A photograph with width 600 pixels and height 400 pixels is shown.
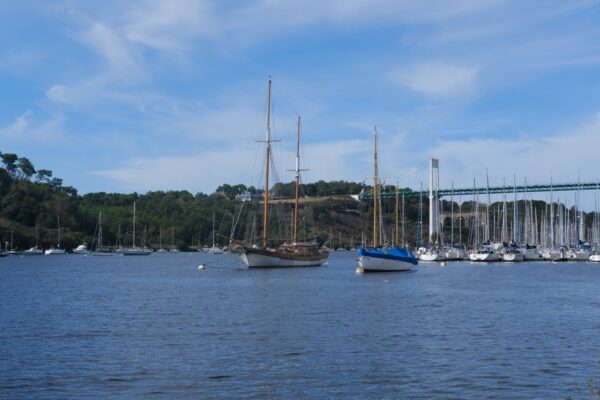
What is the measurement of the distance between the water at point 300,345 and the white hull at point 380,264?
2320cm

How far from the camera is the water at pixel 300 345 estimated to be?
19516 millimetres

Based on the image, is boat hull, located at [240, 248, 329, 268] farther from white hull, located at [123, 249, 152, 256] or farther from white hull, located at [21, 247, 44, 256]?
white hull, located at [123, 249, 152, 256]

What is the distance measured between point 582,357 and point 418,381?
6.88 metres

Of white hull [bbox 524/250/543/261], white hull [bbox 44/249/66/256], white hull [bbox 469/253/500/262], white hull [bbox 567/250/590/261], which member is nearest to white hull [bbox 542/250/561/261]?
white hull [bbox 524/250/543/261]

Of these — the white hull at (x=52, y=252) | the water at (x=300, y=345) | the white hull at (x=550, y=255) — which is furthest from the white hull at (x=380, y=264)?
the white hull at (x=52, y=252)

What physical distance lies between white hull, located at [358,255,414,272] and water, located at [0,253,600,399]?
2320 cm

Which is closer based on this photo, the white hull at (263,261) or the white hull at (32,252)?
the white hull at (263,261)

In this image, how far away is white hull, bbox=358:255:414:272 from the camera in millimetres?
70875

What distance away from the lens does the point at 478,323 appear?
31.9 m

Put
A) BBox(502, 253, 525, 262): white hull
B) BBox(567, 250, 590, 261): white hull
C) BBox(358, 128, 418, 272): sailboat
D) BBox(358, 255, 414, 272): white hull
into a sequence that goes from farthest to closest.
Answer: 1. BBox(567, 250, 590, 261): white hull
2. BBox(502, 253, 525, 262): white hull
3. BBox(358, 255, 414, 272): white hull
4. BBox(358, 128, 418, 272): sailboat

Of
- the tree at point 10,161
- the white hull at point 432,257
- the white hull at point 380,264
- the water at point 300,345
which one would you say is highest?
the tree at point 10,161

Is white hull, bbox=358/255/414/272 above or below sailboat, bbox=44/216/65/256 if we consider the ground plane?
below

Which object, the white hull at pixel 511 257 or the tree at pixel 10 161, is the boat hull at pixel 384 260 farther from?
the tree at pixel 10 161

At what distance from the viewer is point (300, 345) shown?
25.7 meters
